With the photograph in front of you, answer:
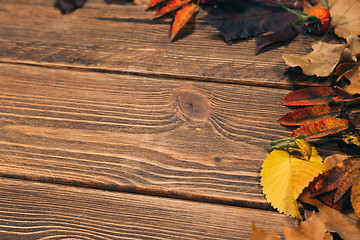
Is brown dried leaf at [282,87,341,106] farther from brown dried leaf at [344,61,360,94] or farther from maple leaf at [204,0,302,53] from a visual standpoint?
maple leaf at [204,0,302,53]

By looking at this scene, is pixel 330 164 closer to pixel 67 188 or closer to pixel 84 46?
pixel 67 188

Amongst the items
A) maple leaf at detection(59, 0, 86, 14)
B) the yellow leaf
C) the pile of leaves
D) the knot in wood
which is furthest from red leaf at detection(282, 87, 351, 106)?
maple leaf at detection(59, 0, 86, 14)

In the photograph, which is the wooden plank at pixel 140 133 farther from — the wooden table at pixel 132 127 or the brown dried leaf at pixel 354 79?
the brown dried leaf at pixel 354 79

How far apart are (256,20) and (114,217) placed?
66cm

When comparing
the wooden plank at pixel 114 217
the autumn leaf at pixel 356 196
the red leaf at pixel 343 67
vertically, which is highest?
the red leaf at pixel 343 67

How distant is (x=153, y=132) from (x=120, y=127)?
89mm

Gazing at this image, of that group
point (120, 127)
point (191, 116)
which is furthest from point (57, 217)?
point (191, 116)

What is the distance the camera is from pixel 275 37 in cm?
84

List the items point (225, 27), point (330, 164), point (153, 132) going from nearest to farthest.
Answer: point (330, 164) → point (153, 132) → point (225, 27)

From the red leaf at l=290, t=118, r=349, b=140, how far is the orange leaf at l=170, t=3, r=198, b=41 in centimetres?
47

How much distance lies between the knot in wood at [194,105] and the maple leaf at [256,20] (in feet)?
0.69

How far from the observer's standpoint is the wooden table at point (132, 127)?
643 mm

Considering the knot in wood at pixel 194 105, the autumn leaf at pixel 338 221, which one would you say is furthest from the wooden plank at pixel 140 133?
the autumn leaf at pixel 338 221

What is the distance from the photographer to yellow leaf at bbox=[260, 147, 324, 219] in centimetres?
59
